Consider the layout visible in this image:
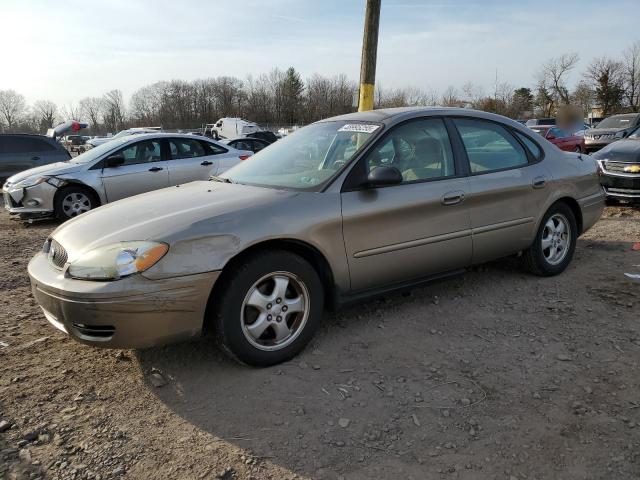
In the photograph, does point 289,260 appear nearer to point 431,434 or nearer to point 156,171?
point 431,434

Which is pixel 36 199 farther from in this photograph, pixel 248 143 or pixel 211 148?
pixel 248 143

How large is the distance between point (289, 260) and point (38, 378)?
1695 mm

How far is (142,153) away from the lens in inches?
340

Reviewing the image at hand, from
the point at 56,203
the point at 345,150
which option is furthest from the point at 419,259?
the point at 56,203

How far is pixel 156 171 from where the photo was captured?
8.54 meters

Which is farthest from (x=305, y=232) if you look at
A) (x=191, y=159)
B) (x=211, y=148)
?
(x=211, y=148)

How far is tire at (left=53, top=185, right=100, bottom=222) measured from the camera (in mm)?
8211

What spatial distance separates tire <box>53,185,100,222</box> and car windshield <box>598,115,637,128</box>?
669 inches

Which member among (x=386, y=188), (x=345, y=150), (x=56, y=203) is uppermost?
(x=345, y=150)

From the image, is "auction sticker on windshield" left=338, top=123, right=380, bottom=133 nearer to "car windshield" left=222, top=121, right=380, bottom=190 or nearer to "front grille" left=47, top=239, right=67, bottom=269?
Answer: "car windshield" left=222, top=121, right=380, bottom=190

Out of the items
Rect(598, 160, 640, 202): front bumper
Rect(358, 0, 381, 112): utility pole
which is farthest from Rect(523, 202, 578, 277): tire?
Rect(358, 0, 381, 112): utility pole

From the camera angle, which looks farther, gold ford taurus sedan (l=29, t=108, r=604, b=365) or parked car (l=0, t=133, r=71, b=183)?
parked car (l=0, t=133, r=71, b=183)

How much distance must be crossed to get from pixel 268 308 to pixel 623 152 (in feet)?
25.3

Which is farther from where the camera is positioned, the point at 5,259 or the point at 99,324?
the point at 5,259
